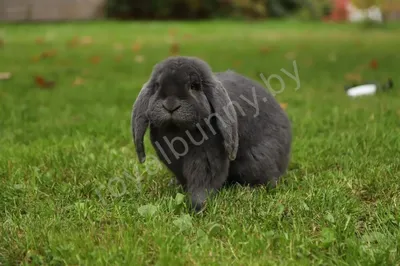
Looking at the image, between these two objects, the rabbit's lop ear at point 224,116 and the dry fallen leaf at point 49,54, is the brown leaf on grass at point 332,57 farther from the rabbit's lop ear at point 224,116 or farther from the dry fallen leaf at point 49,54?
the rabbit's lop ear at point 224,116

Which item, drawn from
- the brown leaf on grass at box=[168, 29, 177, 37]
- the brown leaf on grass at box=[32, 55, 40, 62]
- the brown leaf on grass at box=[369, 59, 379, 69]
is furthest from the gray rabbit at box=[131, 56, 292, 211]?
the brown leaf on grass at box=[168, 29, 177, 37]

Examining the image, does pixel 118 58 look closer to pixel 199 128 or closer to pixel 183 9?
pixel 199 128

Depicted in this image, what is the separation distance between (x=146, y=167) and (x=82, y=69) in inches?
181

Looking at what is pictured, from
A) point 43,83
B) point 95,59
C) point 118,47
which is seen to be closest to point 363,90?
point 43,83

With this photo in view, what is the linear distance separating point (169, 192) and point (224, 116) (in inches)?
24.0

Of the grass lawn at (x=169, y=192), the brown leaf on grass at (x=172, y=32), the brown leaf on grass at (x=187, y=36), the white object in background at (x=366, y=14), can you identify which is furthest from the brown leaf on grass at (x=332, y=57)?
the white object in background at (x=366, y=14)

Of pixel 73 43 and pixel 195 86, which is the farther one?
pixel 73 43

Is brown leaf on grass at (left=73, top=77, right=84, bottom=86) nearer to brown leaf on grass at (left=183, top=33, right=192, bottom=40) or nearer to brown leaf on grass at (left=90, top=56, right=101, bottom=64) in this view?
brown leaf on grass at (left=90, top=56, right=101, bottom=64)

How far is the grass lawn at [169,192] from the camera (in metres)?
2.26

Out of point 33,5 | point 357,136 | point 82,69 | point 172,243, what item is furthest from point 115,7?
point 172,243

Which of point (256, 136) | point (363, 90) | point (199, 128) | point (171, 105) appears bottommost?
point (363, 90)

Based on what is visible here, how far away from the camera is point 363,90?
5.64 meters

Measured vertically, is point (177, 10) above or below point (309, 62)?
below

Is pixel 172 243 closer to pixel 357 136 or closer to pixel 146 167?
pixel 146 167
